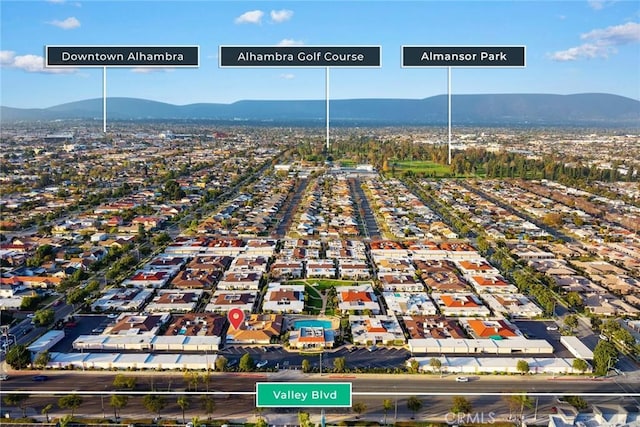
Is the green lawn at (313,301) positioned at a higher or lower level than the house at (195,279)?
lower

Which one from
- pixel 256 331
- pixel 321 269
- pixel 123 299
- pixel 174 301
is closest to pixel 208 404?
pixel 256 331

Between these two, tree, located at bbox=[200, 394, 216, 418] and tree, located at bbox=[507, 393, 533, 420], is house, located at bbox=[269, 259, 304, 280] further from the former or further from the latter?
tree, located at bbox=[507, 393, 533, 420]

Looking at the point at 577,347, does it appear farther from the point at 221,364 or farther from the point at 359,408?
the point at 221,364

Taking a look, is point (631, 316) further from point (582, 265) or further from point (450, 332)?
point (450, 332)

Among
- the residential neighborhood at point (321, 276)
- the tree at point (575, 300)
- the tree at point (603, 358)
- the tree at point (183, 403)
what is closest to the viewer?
the tree at point (183, 403)

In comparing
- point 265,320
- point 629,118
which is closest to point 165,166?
point 265,320

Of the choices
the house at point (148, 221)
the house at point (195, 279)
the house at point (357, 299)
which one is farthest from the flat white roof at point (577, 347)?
the house at point (148, 221)

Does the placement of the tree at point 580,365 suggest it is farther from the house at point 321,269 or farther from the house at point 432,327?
the house at point 321,269
